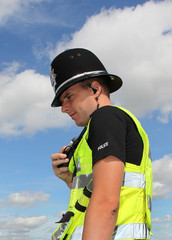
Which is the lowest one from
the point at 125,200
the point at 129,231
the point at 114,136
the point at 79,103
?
the point at 129,231

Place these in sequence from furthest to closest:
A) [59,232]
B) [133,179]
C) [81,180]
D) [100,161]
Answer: [59,232]
[81,180]
[133,179]
[100,161]

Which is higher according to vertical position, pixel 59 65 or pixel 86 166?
pixel 59 65

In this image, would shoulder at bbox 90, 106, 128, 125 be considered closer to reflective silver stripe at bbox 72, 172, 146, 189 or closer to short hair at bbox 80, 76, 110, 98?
reflective silver stripe at bbox 72, 172, 146, 189

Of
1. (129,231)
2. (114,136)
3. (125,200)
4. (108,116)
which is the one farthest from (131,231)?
(108,116)

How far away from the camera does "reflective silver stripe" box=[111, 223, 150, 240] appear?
3805 millimetres

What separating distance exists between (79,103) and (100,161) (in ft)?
4.36

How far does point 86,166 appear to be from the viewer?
4379 mm

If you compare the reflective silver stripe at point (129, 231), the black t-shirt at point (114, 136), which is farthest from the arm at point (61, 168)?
the reflective silver stripe at point (129, 231)

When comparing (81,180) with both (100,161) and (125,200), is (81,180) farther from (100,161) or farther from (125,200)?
(100,161)

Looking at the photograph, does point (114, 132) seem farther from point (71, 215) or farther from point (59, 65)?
point (59, 65)

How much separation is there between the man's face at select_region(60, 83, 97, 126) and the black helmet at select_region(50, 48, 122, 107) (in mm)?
112

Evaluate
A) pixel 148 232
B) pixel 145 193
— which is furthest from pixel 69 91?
pixel 148 232

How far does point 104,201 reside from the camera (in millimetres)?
3354

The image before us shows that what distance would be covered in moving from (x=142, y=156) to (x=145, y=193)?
479 millimetres
